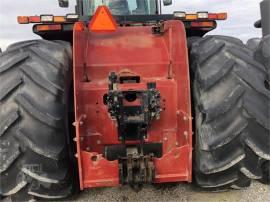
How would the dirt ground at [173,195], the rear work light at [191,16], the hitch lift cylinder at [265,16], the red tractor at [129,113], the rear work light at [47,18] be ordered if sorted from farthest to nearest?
the hitch lift cylinder at [265,16], the rear work light at [191,16], the rear work light at [47,18], the dirt ground at [173,195], the red tractor at [129,113]

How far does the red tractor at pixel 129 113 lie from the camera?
3.17 metres

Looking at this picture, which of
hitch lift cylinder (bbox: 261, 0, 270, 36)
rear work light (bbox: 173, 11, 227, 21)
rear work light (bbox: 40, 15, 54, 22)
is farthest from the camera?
hitch lift cylinder (bbox: 261, 0, 270, 36)

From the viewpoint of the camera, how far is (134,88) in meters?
3.26

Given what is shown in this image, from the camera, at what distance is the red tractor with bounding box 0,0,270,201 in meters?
3.17

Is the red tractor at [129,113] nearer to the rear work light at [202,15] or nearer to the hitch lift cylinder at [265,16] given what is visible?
the rear work light at [202,15]

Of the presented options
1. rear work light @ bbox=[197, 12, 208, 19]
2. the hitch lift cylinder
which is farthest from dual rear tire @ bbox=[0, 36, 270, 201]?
the hitch lift cylinder

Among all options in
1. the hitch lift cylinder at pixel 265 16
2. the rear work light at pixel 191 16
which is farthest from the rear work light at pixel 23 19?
the hitch lift cylinder at pixel 265 16

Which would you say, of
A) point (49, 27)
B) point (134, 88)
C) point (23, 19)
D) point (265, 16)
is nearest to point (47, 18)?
point (49, 27)

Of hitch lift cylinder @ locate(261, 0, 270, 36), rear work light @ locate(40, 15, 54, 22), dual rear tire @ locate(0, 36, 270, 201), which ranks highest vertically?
rear work light @ locate(40, 15, 54, 22)

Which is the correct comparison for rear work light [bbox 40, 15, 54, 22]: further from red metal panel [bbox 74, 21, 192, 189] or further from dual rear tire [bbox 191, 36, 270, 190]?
dual rear tire [bbox 191, 36, 270, 190]

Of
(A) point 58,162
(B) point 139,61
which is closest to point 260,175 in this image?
(B) point 139,61

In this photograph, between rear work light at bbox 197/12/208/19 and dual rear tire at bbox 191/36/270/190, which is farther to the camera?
rear work light at bbox 197/12/208/19

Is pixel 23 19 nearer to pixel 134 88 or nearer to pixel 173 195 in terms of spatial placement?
pixel 134 88

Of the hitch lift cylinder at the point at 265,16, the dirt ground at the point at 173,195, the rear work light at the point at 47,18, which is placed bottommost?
the dirt ground at the point at 173,195
